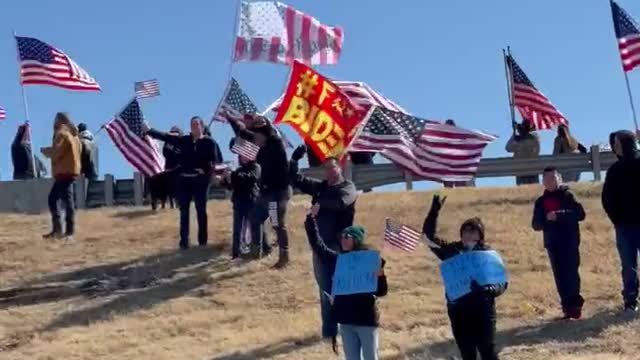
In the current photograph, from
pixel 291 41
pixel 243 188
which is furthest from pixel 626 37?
pixel 243 188

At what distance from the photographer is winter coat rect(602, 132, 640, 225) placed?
15.2 metres

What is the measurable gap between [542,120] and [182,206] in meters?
8.08

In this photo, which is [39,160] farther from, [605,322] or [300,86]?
[605,322]

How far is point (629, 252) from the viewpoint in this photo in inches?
605

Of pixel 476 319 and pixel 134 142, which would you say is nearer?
pixel 476 319

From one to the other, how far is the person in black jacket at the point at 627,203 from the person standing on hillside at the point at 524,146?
35.3ft

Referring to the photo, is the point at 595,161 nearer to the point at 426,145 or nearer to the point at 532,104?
the point at 532,104

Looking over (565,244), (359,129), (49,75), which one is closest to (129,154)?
(49,75)

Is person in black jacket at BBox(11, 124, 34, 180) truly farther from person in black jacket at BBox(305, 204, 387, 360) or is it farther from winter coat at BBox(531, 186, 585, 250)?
person in black jacket at BBox(305, 204, 387, 360)

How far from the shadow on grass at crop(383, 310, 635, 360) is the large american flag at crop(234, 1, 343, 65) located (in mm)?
10106

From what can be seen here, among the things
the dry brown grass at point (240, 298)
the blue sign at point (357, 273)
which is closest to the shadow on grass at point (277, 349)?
the dry brown grass at point (240, 298)

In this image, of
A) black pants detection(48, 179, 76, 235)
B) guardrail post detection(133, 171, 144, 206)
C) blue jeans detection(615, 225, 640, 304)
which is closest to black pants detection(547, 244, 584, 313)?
blue jeans detection(615, 225, 640, 304)

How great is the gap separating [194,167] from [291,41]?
5.51 metres

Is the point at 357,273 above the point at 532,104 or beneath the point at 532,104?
beneath
